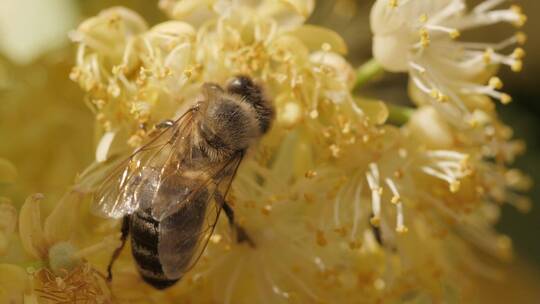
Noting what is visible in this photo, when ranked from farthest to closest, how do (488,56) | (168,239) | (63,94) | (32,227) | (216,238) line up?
(63,94) < (488,56) < (216,238) < (32,227) < (168,239)

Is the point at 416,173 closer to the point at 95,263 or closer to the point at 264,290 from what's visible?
the point at 264,290

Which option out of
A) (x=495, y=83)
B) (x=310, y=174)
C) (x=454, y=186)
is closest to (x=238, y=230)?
(x=310, y=174)

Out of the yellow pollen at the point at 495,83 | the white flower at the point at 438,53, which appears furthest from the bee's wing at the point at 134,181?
the yellow pollen at the point at 495,83

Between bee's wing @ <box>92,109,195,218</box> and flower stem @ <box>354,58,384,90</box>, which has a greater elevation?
bee's wing @ <box>92,109,195,218</box>

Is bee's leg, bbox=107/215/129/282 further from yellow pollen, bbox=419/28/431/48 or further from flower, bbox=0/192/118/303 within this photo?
yellow pollen, bbox=419/28/431/48

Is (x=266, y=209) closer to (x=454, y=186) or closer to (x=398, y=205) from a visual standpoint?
(x=398, y=205)

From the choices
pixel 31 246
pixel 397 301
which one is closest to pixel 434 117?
pixel 397 301

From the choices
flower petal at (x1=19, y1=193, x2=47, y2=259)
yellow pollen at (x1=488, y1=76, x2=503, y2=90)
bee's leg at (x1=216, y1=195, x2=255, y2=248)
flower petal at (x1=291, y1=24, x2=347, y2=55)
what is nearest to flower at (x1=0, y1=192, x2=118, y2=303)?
flower petal at (x1=19, y1=193, x2=47, y2=259)
